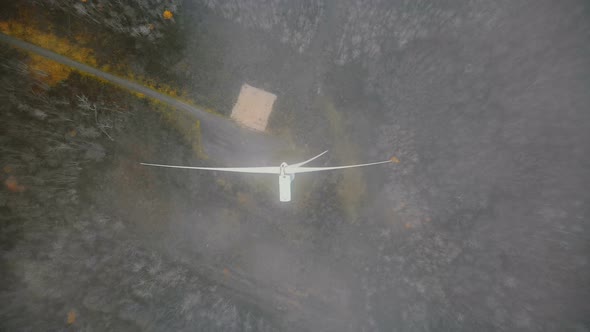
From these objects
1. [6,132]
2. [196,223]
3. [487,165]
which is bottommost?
[196,223]

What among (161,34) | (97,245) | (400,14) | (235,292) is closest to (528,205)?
(400,14)

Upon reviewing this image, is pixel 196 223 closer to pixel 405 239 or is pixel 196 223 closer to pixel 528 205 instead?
pixel 405 239

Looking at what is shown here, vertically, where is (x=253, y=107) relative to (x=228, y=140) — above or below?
above

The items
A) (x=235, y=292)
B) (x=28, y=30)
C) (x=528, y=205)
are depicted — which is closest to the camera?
(x=528, y=205)

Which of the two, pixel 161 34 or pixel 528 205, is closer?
pixel 528 205

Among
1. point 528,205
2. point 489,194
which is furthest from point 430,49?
point 528,205

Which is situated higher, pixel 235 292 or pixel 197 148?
pixel 197 148

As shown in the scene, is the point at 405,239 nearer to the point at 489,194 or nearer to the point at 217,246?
the point at 489,194

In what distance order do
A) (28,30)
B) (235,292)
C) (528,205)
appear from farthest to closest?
(235,292)
(28,30)
(528,205)

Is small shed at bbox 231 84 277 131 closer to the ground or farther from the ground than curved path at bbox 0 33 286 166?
farther from the ground

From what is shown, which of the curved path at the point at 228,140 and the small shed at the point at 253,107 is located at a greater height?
the small shed at the point at 253,107
